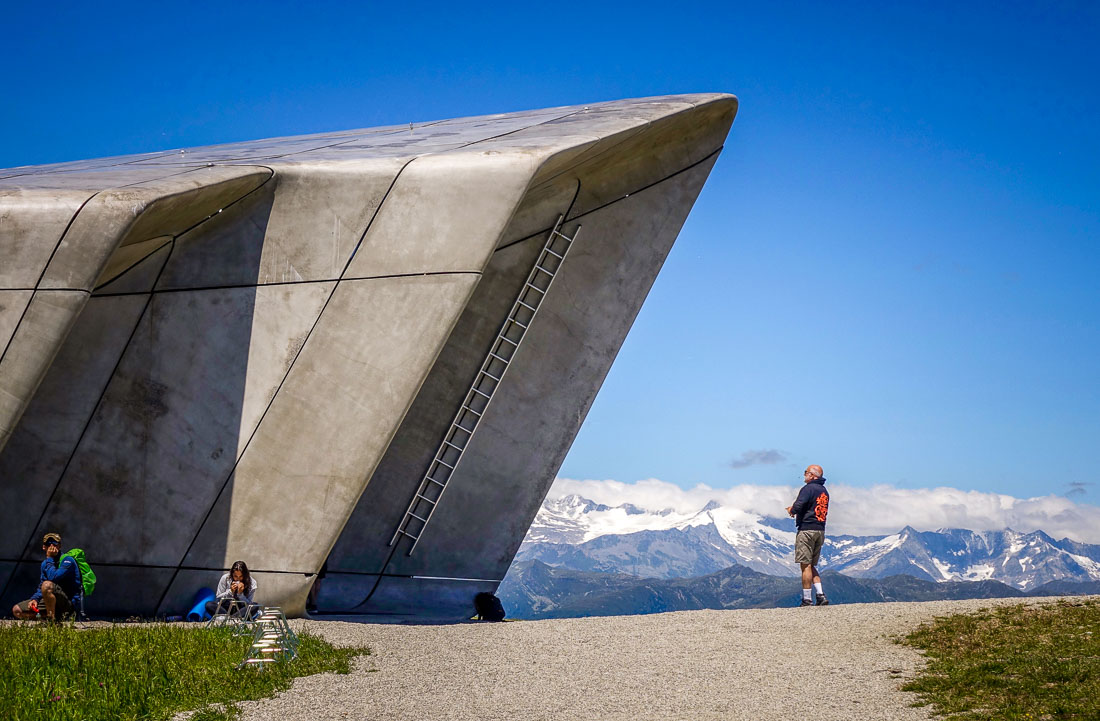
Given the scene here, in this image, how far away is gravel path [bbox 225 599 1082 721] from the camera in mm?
9562

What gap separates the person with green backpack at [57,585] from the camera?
44.0ft

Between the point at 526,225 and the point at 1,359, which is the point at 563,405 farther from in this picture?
the point at 1,359

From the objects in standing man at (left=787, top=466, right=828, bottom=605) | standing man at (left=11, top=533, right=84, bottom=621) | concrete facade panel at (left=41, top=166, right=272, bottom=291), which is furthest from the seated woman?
standing man at (left=787, top=466, right=828, bottom=605)

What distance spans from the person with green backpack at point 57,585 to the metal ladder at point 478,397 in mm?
5775

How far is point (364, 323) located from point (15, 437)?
531 centimetres

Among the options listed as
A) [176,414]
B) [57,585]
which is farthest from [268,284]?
[57,585]

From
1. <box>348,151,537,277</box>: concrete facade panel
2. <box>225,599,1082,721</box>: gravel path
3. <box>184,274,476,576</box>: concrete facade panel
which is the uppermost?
<box>348,151,537,277</box>: concrete facade panel

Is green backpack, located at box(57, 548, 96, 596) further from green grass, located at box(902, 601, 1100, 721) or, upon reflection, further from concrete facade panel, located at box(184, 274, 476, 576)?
green grass, located at box(902, 601, 1100, 721)

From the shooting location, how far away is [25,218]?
42.9ft

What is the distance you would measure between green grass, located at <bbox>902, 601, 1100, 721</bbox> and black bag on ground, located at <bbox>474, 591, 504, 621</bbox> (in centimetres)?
834

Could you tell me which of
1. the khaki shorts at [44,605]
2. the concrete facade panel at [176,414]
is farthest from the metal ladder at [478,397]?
the khaki shorts at [44,605]

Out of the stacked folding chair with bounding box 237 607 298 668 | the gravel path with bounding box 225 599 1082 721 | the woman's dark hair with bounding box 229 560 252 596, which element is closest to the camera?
the gravel path with bounding box 225 599 1082 721

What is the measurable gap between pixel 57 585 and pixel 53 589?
120 mm

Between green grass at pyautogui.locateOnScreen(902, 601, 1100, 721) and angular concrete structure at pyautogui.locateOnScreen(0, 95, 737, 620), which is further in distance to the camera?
angular concrete structure at pyautogui.locateOnScreen(0, 95, 737, 620)
